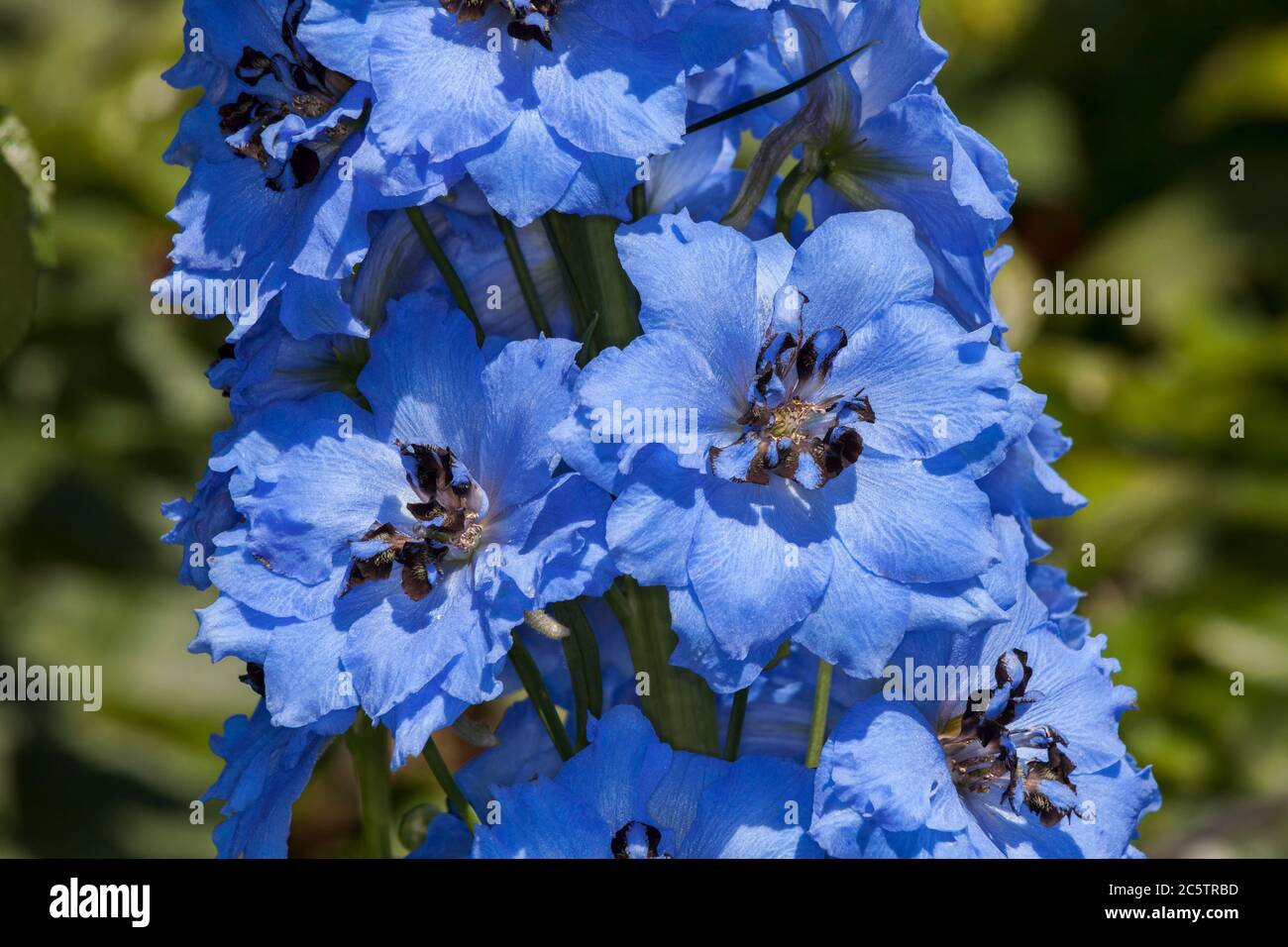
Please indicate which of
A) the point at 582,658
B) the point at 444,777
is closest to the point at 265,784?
the point at 444,777

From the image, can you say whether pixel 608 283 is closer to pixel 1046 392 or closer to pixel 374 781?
pixel 374 781

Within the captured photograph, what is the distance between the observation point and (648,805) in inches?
32.4

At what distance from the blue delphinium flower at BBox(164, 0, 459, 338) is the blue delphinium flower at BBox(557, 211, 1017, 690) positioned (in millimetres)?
160

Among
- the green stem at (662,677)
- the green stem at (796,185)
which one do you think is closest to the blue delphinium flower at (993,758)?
the green stem at (662,677)

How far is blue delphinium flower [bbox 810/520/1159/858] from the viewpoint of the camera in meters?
0.79

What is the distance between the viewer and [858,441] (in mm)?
801

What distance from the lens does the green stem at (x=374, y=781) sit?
1030 millimetres

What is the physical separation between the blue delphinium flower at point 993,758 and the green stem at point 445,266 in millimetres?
343

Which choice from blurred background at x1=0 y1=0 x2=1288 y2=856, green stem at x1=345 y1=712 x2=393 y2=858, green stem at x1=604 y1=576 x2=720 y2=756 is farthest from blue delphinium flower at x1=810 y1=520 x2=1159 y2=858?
blurred background at x1=0 y1=0 x2=1288 y2=856

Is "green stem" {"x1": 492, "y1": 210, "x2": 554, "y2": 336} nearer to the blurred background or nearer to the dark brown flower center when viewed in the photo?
the dark brown flower center

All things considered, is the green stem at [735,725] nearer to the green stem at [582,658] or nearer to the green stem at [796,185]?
the green stem at [582,658]

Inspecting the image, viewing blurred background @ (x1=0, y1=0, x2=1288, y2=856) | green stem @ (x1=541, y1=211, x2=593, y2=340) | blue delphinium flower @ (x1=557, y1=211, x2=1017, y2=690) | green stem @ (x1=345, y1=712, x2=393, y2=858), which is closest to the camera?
blue delphinium flower @ (x1=557, y1=211, x2=1017, y2=690)

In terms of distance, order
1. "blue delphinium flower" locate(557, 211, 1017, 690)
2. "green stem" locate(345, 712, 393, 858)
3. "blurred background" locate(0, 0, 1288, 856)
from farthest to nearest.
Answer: "blurred background" locate(0, 0, 1288, 856)
"green stem" locate(345, 712, 393, 858)
"blue delphinium flower" locate(557, 211, 1017, 690)
